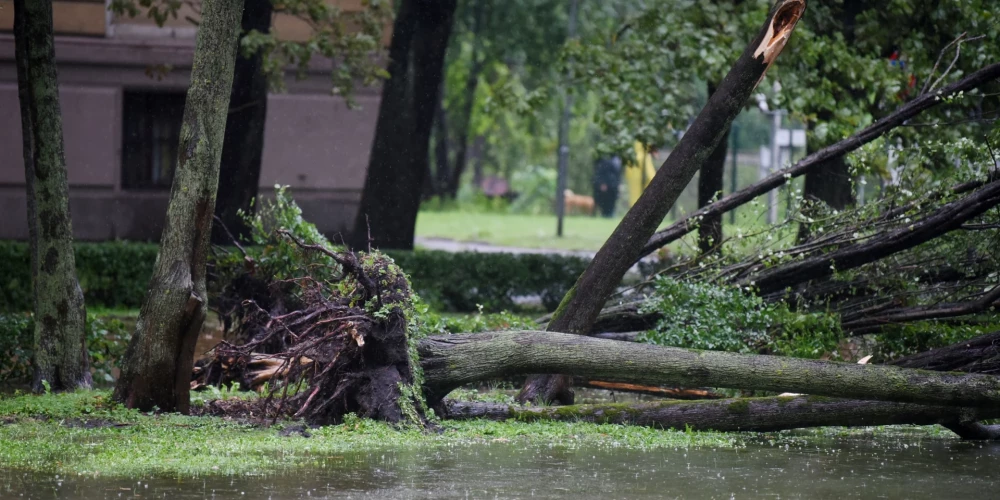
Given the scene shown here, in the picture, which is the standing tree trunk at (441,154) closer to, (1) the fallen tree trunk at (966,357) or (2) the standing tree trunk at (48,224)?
(2) the standing tree trunk at (48,224)

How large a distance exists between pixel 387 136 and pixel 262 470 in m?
12.5

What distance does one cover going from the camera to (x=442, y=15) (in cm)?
1872

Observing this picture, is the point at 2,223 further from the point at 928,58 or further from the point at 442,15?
the point at 928,58

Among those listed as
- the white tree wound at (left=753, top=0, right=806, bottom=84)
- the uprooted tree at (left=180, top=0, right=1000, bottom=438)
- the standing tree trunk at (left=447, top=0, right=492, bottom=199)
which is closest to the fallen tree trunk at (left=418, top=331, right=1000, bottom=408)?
the uprooted tree at (left=180, top=0, right=1000, bottom=438)

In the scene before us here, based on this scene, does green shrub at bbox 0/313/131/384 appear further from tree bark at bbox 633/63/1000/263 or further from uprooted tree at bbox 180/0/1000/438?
tree bark at bbox 633/63/1000/263

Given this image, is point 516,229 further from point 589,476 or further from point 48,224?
point 589,476

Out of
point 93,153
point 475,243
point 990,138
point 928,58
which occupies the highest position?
point 928,58

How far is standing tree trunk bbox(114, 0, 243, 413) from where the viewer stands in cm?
828

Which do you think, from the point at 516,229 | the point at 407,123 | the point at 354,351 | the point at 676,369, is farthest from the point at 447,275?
the point at 516,229

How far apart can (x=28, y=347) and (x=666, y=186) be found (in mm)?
6276

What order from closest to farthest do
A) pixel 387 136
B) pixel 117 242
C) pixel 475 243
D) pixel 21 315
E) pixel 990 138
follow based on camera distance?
pixel 990 138
pixel 21 315
pixel 117 242
pixel 387 136
pixel 475 243

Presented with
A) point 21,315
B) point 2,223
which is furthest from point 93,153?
point 21,315

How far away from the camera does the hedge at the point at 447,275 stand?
16.5 metres

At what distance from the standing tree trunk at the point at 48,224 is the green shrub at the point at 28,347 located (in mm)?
721
